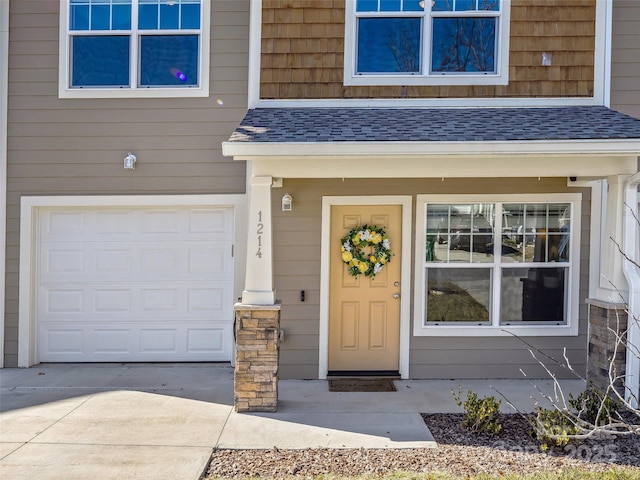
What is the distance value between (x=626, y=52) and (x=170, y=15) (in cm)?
544

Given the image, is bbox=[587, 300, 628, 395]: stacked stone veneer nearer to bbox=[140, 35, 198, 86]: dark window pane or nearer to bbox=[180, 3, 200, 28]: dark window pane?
bbox=[140, 35, 198, 86]: dark window pane

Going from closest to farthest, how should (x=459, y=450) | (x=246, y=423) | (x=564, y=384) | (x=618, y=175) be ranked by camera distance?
1. (x=459, y=450)
2. (x=246, y=423)
3. (x=618, y=175)
4. (x=564, y=384)

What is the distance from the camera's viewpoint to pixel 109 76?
6137mm

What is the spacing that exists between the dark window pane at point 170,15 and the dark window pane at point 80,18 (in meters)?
0.93

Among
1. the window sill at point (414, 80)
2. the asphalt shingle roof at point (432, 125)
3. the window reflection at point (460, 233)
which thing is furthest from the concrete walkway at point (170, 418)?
the window sill at point (414, 80)

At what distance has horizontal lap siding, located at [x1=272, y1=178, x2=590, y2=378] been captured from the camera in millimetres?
5812

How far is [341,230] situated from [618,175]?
9.53 ft

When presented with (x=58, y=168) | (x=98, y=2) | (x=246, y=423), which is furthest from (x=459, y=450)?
(x=98, y=2)

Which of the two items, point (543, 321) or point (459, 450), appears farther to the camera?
point (543, 321)

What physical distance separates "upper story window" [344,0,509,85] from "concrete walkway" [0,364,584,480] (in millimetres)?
3582

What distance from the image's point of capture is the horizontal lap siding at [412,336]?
19.1 feet

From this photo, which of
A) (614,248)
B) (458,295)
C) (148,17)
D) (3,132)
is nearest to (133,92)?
(148,17)

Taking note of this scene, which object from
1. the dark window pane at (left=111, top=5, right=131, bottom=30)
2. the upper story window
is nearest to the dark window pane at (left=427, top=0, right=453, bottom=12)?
the upper story window

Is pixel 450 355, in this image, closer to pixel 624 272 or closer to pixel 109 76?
pixel 624 272
